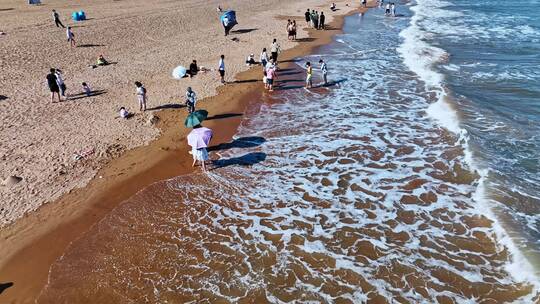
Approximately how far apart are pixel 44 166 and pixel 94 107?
221 inches

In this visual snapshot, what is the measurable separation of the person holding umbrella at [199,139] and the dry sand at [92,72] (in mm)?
2951

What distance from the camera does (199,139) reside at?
1442 cm

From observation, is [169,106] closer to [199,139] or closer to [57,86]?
[57,86]

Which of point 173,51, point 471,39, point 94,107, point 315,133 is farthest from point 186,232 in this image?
point 471,39

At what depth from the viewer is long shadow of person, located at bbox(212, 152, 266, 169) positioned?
15.5 meters

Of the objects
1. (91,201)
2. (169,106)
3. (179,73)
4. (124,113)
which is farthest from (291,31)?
(91,201)

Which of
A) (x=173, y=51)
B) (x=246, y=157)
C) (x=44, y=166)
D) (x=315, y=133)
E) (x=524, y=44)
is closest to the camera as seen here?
(x=44, y=166)

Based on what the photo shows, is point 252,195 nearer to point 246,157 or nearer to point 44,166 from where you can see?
point 246,157

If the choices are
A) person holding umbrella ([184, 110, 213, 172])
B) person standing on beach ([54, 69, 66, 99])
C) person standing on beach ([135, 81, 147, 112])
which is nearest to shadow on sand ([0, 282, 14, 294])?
person holding umbrella ([184, 110, 213, 172])

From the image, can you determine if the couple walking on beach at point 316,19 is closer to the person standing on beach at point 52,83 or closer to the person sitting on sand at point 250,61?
the person sitting on sand at point 250,61

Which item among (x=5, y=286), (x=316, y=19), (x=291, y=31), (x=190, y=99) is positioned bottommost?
(x=5, y=286)

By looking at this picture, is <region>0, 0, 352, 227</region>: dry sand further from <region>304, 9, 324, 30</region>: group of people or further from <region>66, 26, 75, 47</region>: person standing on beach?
<region>304, 9, 324, 30</region>: group of people

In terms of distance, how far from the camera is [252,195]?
45.1 ft

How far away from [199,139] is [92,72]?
1365cm
